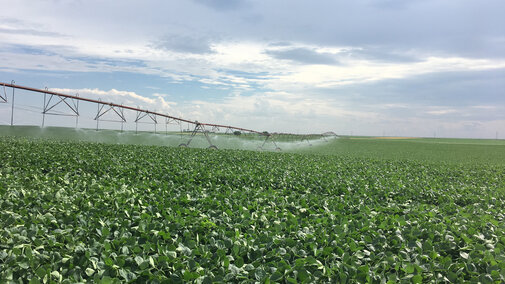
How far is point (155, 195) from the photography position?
6.91m

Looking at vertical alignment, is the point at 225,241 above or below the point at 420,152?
below

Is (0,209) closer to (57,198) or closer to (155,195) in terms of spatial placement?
(57,198)

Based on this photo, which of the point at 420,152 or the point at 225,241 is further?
the point at 420,152

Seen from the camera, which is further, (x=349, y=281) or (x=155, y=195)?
(x=155, y=195)

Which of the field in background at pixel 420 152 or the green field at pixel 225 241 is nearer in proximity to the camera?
the green field at pixel 225 241

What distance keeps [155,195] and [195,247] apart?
336 cm

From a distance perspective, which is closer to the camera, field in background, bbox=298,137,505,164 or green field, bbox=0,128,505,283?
green field, bbox=0,128,505,283

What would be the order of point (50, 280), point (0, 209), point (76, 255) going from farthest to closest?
1. point (0, 209)
2. point (76, 255)
3. point (50, 280)

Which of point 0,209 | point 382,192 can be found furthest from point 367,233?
point 0,209

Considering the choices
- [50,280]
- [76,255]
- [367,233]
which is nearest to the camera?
[50,280]

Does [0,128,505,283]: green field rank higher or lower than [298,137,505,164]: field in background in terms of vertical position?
lower

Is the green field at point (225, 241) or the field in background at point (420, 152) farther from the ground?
the field in background at point (420, 152)

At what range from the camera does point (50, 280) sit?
3.19 metres

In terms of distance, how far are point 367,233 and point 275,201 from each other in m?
2.51
